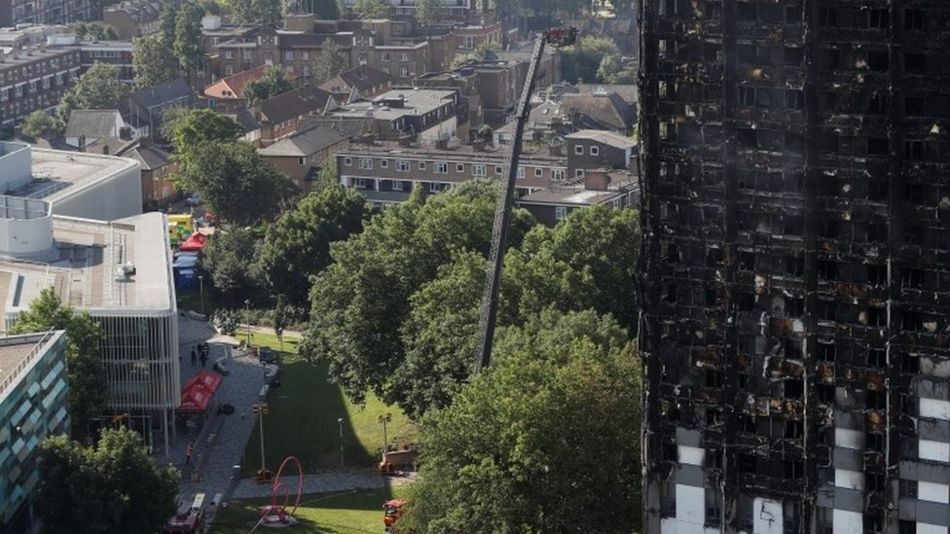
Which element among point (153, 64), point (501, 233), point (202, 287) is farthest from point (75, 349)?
point (153, 64)

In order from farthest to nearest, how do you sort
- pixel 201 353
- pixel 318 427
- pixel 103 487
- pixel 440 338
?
pixel 201 353
pixel 318 427
pixel 440 338
pixel 103 487

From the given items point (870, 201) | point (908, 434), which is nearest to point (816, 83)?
point (870, 201)

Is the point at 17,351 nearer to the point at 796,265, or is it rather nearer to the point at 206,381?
the point at 206,381

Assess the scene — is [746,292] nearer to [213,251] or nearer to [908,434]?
[908,434]

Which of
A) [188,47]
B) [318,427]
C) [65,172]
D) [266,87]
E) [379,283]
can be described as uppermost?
[188,47]

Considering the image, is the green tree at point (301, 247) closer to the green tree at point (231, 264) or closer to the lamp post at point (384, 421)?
the green tree at point (231, 264)

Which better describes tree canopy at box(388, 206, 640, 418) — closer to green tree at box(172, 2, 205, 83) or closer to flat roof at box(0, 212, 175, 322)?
flat roof at box(0, 212, 175, 322)

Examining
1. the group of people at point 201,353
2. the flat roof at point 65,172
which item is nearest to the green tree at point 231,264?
the flat roof at point 65,172

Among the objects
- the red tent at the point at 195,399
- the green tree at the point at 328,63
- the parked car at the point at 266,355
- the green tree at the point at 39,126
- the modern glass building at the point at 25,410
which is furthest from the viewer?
the green tree at the point at 328,63
